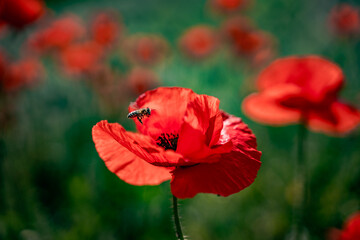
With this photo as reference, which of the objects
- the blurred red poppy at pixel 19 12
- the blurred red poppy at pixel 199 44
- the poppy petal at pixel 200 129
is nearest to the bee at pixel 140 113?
the poppy petal at pixel 200 129

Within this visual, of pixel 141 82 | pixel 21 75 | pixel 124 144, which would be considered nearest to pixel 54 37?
pixel 21 75

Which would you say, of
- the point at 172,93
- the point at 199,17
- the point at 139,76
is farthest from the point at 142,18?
the point at 172,93

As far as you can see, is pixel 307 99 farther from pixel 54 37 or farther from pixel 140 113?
pixel 54 37

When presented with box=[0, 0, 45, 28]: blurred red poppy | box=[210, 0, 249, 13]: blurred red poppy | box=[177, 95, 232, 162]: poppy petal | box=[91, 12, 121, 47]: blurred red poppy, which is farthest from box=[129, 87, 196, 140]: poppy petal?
box=[210, 0, 249, 13]: blurred red poppy

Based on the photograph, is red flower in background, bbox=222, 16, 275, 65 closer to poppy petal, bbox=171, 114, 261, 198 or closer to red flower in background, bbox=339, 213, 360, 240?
red flower in background, bbox=339, 213, 360, 240

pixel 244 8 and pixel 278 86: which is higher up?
pixel 244 8

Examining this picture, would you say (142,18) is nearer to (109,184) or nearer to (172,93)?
(109,184)
